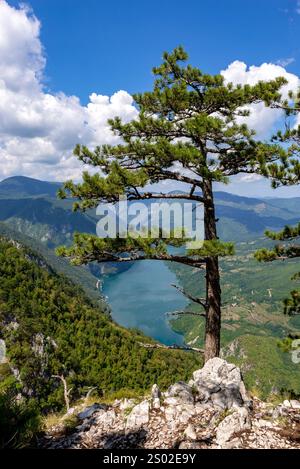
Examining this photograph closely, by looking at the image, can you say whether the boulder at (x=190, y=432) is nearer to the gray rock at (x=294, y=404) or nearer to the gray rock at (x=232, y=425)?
the gray rock at (x=232, y=425)

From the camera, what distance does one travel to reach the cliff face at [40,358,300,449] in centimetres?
715

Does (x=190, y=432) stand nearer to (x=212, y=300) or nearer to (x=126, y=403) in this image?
(x=126, y=403)

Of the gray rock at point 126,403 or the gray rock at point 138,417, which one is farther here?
the gray rock at point 126,403

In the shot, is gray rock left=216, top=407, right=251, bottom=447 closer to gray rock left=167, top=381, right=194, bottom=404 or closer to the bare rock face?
the bare rock face

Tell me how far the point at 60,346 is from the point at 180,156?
357ft

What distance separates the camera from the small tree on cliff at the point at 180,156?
9742 mm

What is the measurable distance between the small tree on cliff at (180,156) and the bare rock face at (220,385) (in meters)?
0.91

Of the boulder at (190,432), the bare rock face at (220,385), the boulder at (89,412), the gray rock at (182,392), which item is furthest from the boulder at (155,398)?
the boulder at (89,412)

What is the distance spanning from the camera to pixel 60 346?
108062 mm

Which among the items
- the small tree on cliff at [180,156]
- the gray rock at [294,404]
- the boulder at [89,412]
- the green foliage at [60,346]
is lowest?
the green foliage at [60,346]

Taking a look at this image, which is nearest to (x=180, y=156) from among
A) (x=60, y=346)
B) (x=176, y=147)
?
(x=176, y=147)

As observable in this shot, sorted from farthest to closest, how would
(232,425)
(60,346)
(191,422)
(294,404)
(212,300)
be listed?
1. (60,346)
2. (212,300)
3. (294,404)
4. (191,422)
5. (232,425)

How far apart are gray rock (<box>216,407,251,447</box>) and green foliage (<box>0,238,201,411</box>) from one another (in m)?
85.9

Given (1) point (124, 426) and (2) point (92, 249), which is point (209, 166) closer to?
(2) point (92, 249)
